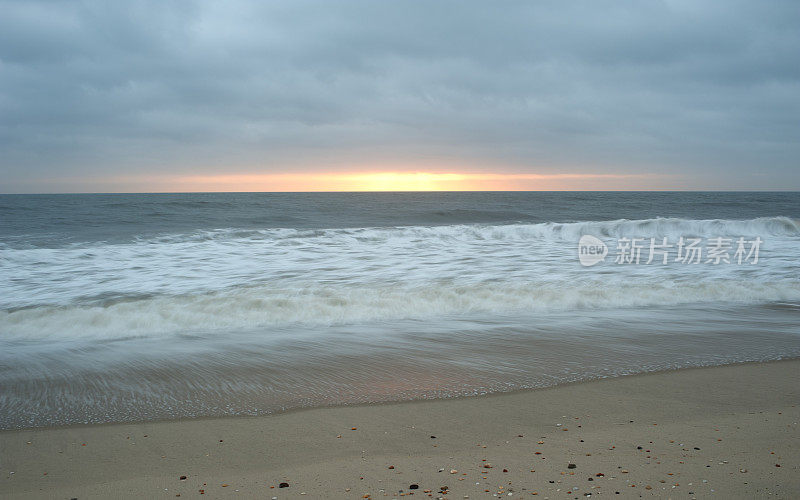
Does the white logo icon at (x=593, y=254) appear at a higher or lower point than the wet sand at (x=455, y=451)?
higher

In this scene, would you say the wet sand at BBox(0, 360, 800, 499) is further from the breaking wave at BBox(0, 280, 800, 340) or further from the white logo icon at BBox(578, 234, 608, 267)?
the white logo icon at BBox(578, 234, 608, 267)

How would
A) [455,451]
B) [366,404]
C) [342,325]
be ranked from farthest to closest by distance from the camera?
[342,325] < [366,404] < [455,451]

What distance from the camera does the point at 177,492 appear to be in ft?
7.61

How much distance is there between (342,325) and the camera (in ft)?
18.4

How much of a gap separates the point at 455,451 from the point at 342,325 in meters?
3.10

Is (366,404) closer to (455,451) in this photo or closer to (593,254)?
(455,451)

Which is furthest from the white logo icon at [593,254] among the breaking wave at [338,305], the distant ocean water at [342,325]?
the breaking wave at [338,305]

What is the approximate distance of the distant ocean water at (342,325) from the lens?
365 cm

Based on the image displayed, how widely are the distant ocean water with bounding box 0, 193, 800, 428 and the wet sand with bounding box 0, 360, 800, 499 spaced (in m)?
0.28

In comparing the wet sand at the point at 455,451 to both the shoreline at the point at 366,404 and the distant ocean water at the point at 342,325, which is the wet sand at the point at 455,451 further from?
the distant ocean water at the point at 342,325

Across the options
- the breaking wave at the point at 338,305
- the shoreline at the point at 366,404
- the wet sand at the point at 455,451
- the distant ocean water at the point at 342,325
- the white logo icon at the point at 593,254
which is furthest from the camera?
the white logo icon at the point at 593,254

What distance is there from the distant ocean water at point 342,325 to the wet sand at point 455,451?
11.1 inches

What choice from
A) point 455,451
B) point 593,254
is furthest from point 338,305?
point 593,254

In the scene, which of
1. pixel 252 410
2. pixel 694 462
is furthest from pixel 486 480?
pixel 252 410
